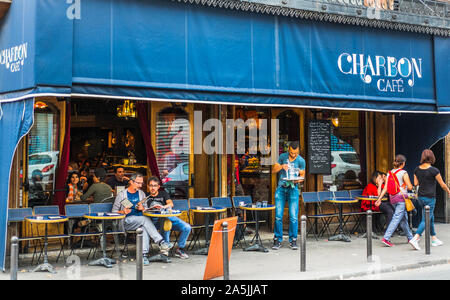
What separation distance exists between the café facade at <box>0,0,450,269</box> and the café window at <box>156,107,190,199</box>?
0.02 metres

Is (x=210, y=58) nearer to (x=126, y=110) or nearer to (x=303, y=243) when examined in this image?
(x=126, y=110)

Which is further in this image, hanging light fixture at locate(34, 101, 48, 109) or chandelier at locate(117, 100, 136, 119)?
chandelier at locate(117, 100, 136, 119)

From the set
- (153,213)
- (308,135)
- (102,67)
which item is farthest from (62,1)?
(308,135)

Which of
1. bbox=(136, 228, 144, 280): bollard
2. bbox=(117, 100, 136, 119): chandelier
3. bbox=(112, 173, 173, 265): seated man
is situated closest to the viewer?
bbox=(136, 228, 144, 280): bollard

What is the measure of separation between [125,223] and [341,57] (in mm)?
5514

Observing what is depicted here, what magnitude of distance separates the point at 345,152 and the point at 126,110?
19.1 ft

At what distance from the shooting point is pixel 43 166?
32.7 ft

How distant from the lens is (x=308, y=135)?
498 inches

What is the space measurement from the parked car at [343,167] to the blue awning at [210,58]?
2351mm

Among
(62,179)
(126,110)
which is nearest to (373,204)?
(126,110)

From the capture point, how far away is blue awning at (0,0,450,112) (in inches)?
314

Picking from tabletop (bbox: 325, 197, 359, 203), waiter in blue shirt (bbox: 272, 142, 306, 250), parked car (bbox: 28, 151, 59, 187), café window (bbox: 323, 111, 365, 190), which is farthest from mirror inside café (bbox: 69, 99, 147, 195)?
café window (bbox: 323, 111, 365, 190)

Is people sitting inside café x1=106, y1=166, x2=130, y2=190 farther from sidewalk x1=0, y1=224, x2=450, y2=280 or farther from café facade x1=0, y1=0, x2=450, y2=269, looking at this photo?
sidewalk x1=0, y1=224, x2=450, y2=280

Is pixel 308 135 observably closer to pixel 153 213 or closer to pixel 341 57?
pixel 341 57
